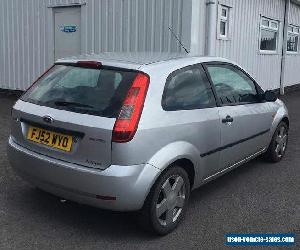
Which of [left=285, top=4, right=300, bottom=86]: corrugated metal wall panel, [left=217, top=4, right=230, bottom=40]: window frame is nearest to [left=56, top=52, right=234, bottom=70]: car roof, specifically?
[left=217, top=4, right=230, bottom=40]: window frame

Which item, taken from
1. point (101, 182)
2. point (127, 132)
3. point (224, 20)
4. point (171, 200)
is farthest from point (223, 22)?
point (101, 182)

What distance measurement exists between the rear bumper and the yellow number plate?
0.13m

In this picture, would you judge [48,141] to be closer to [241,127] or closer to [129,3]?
[241,127]

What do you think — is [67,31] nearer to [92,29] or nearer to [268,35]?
[92,29]

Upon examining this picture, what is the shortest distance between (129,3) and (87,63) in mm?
5898

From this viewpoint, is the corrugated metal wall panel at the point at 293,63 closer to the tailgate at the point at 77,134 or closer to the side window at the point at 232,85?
the side window at the point at 232,85

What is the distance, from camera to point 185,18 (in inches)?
340

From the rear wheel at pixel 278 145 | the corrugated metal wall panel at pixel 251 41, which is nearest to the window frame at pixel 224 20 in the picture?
the corrugated metal wall panel at pixel 251 41

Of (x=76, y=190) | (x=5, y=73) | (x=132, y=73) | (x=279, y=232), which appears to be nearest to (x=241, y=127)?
(x=279, y=232)

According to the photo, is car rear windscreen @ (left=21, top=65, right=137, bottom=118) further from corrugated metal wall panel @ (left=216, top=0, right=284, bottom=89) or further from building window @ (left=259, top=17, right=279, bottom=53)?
building window @ (left=259, top=17, right=279, bottom=53)

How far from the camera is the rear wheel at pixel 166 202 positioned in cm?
353

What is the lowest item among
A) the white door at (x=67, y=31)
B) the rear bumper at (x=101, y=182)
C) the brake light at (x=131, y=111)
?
the rear bumper at (x=101, y=182)

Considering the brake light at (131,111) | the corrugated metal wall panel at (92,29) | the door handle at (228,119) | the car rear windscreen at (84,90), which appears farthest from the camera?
the corrugated metal wall panel at (92,29)

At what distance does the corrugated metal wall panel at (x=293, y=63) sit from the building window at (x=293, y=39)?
205 millimetres
